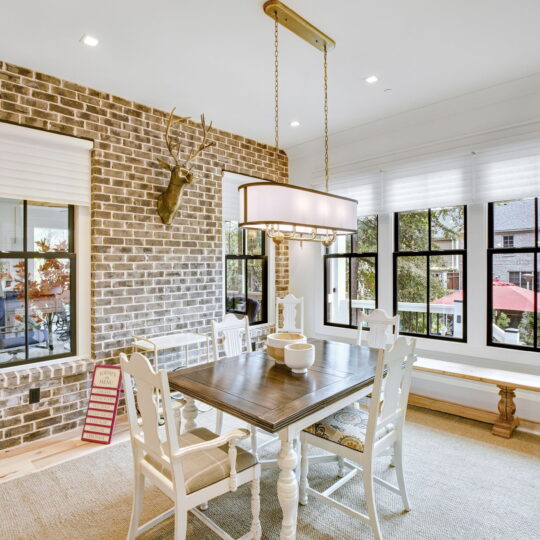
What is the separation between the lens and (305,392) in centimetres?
195

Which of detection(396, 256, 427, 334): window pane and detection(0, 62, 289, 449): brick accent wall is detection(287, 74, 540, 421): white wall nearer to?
detection(396, 256, 427, 334): window pane

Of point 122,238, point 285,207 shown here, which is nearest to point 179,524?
point 285,207

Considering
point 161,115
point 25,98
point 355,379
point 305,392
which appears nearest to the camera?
point 305,392

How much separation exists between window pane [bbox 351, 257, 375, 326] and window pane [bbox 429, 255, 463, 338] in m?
0.69

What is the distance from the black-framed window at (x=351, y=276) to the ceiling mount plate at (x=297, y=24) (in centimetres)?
219

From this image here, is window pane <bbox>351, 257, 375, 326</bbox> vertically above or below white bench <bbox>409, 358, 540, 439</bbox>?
above

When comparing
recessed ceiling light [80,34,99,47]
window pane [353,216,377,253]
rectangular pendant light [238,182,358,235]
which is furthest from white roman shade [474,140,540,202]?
recessed ceiling light [80,34,99,47]

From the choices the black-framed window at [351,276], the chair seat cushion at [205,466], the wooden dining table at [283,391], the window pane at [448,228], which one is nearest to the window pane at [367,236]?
the black-framed window at [351,276]

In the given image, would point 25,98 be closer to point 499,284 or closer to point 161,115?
point 161,115

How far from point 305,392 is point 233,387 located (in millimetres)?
398

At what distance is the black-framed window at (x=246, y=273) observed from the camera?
4500mm

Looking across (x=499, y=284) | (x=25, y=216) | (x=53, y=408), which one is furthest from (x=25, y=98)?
(x=499, y=284)

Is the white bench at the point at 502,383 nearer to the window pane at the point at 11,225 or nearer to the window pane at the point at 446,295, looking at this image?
the window pane at the point at 446,295

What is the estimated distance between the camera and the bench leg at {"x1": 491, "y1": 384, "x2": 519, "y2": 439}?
3.06 metres
